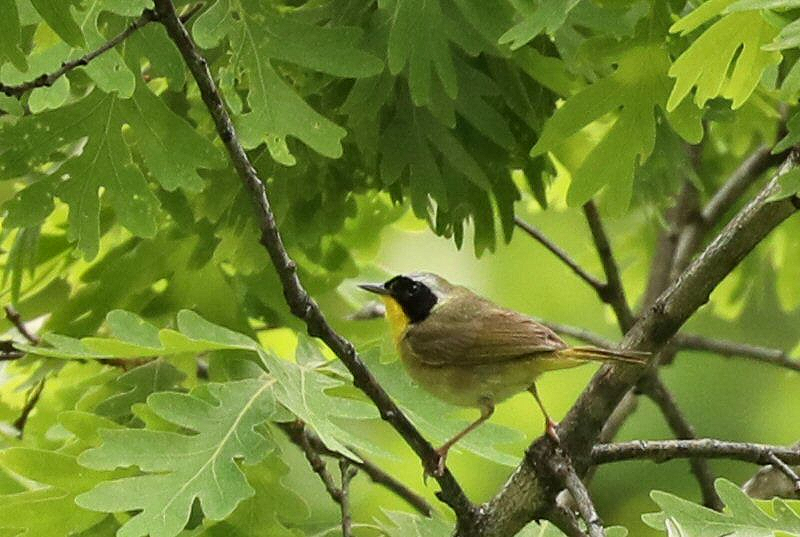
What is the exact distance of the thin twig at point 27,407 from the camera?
2.13 m

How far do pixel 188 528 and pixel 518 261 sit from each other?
3032 millimetres

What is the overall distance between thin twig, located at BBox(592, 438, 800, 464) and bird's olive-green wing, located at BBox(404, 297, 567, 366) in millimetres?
336

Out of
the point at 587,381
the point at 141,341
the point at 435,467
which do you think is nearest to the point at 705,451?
the point at 435,467

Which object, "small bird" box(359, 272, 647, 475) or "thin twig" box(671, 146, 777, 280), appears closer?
"small bird" box(359, 272, 647, 475)

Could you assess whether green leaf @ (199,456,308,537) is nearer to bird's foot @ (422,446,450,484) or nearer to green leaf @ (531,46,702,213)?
bird's foot @ (422,446,450,484)

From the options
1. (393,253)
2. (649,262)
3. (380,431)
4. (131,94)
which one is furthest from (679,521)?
(393,253)

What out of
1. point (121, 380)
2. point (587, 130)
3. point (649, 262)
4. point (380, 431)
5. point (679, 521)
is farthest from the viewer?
point (380, 431)

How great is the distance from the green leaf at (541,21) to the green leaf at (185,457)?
1.68 ft

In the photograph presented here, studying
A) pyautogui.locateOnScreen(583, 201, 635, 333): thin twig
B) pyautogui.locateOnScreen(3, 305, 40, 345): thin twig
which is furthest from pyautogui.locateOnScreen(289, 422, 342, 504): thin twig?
pyautogui.locateOnScreen(583, 201, 635, 333): thin twig

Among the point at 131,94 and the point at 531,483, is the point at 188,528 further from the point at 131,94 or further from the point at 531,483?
the point at 131,94

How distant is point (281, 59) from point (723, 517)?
706mm

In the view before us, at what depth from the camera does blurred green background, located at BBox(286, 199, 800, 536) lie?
12.5 ft

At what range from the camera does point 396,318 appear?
2.17 metres

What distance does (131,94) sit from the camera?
5.31 feet
